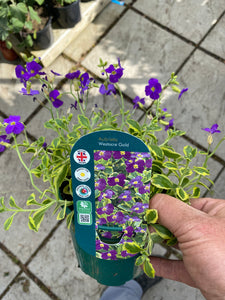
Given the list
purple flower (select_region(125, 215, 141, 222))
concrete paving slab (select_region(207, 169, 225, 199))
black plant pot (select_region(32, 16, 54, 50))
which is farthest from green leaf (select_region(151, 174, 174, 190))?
black plant pot (select_region(32, 16, 54, 50))

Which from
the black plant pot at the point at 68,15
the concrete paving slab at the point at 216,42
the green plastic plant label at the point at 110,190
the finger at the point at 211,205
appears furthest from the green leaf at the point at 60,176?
the concrete paving slab at the point at 216,42

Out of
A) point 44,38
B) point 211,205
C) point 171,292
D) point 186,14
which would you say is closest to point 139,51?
point 186,14

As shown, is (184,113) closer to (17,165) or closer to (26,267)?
(17,165)

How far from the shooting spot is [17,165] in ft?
7.07

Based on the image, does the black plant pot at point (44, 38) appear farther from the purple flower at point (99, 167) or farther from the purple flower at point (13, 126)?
the purple flower at point (99, 167)

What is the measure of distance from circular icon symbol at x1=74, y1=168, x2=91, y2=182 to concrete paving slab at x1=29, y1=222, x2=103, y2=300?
106cm

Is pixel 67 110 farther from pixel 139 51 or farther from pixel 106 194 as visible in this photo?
pixel 106 194

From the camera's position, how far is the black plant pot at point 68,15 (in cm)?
227

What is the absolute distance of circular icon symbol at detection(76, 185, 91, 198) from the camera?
1062 millimetres

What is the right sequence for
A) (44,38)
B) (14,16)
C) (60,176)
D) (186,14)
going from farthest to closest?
(186,14)
(44,38)
(14,16)
(60,176)

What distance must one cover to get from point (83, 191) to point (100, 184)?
0.06 meters

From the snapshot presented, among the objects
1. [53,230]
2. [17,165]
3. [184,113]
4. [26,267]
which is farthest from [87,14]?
[26,267]

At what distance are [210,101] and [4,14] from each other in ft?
4.59

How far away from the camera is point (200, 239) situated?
1.05m
